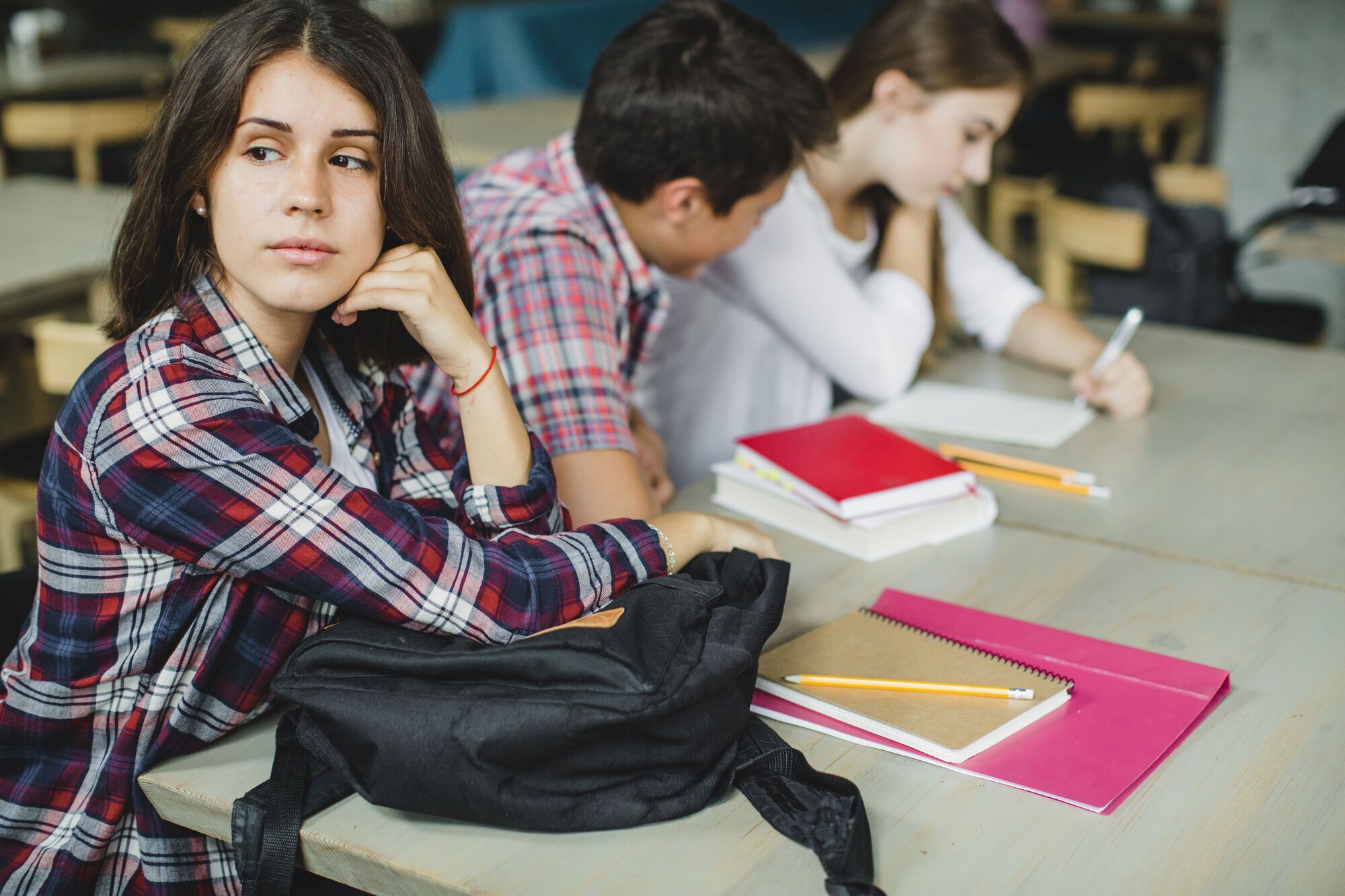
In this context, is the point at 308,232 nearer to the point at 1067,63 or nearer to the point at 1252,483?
the point at 1252,483

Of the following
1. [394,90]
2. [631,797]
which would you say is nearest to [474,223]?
[394,90]

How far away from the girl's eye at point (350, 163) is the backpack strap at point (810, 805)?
1.87 feet

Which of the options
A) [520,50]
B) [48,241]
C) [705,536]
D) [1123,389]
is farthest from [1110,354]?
[520,50]

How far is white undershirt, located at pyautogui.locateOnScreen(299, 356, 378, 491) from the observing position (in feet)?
4.04

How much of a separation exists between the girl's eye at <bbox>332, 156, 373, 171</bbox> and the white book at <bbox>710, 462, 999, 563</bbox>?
0.60 metres

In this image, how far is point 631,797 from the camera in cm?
91

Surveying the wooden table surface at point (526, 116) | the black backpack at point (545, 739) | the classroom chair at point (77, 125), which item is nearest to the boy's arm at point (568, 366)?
the black backpack at point (545, 739)

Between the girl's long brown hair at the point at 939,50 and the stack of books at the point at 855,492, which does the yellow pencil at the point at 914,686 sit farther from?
the girl's long brown hair at the point at 939,50

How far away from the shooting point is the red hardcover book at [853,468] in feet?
4.65

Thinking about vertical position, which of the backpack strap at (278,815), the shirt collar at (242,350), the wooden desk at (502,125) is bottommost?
the wooden desk at (502,125)

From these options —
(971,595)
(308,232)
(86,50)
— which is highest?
(308,232)

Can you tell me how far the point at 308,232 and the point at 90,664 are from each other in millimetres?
388

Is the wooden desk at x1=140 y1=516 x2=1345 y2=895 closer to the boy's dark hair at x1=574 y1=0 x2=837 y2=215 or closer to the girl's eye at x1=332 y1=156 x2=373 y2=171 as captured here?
the girl's eye at x1=332 y1=156 x2=373 y2=171

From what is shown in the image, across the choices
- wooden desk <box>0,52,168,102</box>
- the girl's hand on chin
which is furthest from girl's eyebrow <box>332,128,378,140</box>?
wooden desk <box>0,52,168,102</box>
